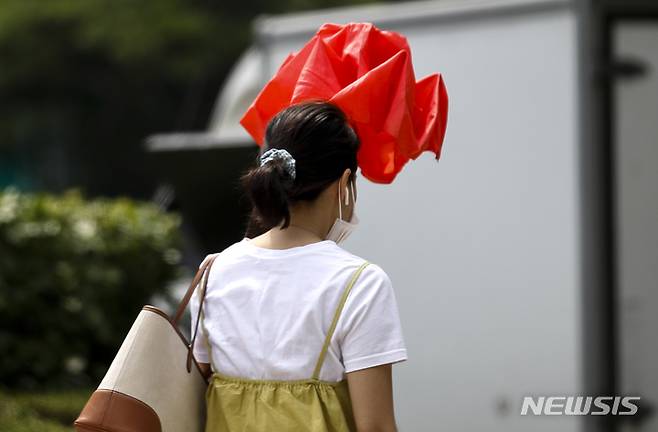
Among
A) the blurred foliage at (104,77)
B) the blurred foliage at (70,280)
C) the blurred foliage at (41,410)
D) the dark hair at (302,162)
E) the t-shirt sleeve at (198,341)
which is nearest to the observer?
the dark hair at (302,162)

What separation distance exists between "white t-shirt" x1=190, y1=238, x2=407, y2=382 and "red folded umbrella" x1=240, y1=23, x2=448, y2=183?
0.30m

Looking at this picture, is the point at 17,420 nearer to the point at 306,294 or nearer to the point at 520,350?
the point at 520,350

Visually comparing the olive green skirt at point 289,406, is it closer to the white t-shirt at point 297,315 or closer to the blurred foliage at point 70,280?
the white t-shirt at point 297,315

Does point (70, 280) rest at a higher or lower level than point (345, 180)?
lower

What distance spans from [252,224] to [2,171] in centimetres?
3022

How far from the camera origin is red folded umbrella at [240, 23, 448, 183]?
2713 mm

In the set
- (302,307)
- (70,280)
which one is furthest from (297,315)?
(70,280)

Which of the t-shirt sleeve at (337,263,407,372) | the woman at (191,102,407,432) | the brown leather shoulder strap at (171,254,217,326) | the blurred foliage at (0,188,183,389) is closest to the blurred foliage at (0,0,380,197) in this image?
the blurred foliage at (0,188,183,389)

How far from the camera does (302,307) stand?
248 centimetres

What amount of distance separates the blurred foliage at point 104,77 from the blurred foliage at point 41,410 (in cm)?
1249

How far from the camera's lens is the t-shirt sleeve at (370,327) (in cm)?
242

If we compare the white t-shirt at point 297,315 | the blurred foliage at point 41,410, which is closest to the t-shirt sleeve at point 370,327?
the white t-shirt at point 297,315

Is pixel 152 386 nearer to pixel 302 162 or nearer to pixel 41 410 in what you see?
pixel 302 162

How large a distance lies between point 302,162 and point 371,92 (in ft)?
0.90
